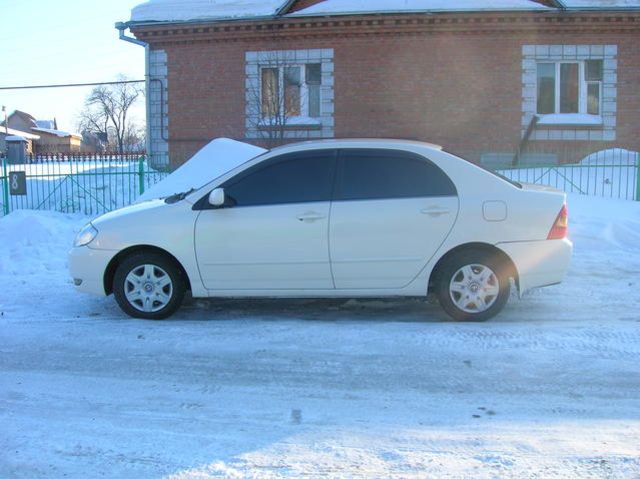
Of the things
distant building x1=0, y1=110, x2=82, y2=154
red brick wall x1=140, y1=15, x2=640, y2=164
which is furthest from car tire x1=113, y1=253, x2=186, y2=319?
distant building x1=0, y1=110, x2=82, y2=154

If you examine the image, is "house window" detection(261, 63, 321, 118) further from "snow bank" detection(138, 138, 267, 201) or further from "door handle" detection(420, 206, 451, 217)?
"door handle" detection(420, 206, 451, 217)

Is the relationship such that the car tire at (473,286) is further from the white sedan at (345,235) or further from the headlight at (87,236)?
the headlight at (87,236)

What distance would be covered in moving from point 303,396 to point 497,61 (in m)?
14.1

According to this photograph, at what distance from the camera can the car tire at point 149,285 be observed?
20.2 feet

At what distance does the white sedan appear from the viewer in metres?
5.92

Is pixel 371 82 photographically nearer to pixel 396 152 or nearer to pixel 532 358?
pixel 396 152

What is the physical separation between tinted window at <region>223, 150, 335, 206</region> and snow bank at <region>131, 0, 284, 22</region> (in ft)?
38.5

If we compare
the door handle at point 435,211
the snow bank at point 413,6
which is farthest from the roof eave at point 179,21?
the door handle at point 435,211

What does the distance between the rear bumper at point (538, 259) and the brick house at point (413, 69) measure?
11178 mm

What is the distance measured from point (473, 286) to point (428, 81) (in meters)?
11.7

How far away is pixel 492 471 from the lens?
3.35 meters

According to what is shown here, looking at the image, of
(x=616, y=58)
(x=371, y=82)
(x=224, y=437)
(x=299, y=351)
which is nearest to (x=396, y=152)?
(x=299, y=351)

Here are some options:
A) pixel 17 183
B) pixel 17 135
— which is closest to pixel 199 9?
pixel 17 183

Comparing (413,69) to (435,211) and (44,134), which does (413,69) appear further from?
(44,134)
